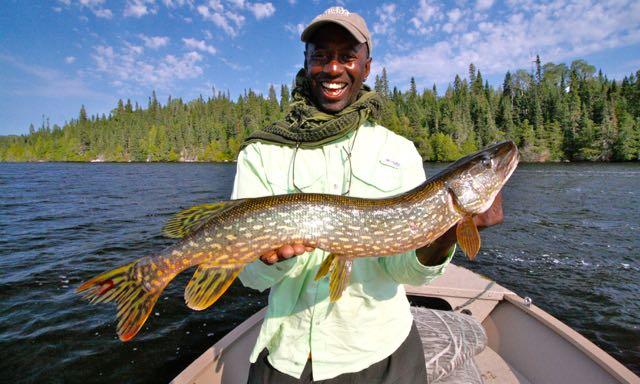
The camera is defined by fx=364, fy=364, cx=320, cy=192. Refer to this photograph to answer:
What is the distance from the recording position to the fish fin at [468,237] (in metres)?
2.19

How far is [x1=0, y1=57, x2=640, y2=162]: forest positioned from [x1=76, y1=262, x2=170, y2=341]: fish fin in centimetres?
4599

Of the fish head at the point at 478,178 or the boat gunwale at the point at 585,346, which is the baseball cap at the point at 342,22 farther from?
the boat gunwale at the point at 585,346

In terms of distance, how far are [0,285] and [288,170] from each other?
9531mm

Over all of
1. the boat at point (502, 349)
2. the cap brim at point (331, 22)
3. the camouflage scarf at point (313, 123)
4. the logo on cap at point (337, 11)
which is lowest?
the boat at point (502, 349)

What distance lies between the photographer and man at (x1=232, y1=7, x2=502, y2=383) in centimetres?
208

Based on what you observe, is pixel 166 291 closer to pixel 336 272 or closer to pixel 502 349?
pixel 502 349

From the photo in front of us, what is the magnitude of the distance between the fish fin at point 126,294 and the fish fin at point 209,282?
198 mm

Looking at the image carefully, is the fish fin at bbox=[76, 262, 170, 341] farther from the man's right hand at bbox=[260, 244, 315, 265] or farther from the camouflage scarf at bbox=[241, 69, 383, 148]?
the camouflage scarf at bbox=[241, 69, 383, 148]

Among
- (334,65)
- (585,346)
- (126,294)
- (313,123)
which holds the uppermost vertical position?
(334,65)

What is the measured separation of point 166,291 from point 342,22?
26.4 ft

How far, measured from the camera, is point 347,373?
2.07 meters

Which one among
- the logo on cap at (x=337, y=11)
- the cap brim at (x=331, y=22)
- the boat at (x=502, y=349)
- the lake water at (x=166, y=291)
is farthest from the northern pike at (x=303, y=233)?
the lake water at (x=166, y=291)

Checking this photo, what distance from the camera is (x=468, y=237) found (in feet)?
7.29

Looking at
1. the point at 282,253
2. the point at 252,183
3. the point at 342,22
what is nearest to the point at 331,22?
the point at 342,22
